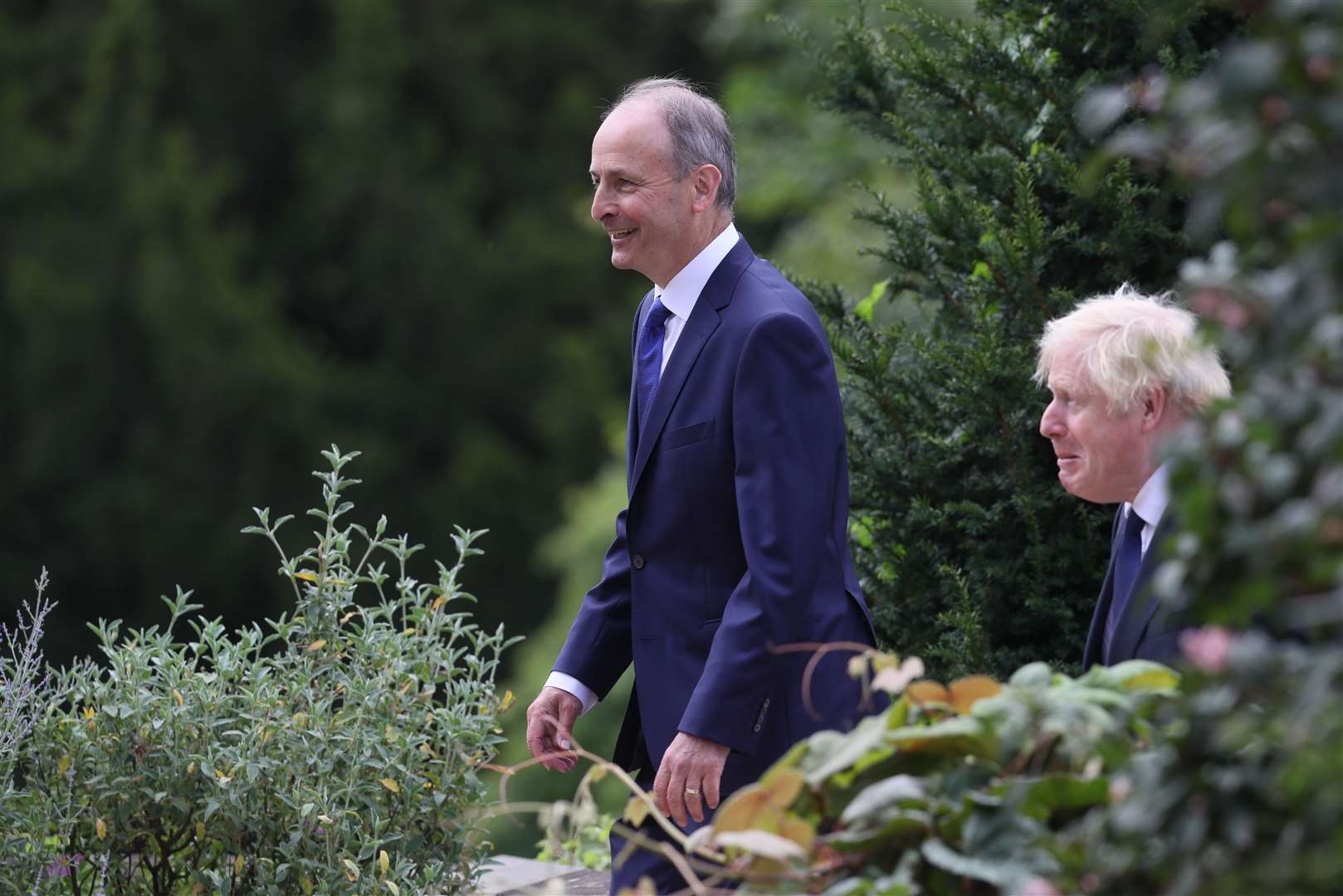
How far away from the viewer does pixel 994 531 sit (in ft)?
12.7

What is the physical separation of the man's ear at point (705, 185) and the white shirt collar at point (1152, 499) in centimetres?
99

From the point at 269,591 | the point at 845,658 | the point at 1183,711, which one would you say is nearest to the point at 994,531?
the point at 845,658

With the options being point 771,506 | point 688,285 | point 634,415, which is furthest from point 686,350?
point 771,506

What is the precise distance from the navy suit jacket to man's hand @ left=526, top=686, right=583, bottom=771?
122mm

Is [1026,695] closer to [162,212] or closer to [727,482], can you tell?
[727,482]

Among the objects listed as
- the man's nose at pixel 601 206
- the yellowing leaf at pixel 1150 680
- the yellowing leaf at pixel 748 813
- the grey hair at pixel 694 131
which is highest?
the grey hair at pixel 694 131

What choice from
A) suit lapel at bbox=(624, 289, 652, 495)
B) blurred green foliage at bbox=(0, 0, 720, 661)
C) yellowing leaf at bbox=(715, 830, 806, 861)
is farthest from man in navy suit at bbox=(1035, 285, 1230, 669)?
blurred green foliage at bbox=(0, 0, 720, 661)

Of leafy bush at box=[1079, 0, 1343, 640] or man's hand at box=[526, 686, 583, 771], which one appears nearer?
leafy bush at box=[1079, 0, 1343, 640]

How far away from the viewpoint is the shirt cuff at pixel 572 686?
3242 mm

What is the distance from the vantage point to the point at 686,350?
3029 millimetres

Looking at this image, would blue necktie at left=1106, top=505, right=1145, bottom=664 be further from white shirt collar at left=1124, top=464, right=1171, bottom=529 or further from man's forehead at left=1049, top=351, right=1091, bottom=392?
man's forehead at left=1049, top=351, right=1091, bottom=392

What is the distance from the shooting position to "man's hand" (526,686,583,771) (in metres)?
3.19

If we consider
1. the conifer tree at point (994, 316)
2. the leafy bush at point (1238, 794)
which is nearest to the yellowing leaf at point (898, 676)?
the leafy bush at point (1238, 794)

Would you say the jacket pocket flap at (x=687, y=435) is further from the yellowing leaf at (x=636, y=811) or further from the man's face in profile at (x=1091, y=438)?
the yellowing leaf at (x=636, y=811)
